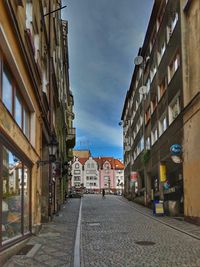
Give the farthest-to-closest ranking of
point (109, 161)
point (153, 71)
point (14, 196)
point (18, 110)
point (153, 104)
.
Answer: point (109, 161), point (153, 104), point (153, 71), point (18, 110), point (14, 196)

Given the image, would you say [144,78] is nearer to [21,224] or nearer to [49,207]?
[49,207]

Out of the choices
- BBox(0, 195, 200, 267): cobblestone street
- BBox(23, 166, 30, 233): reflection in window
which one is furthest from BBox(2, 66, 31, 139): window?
BBox(0, 195, 200, 267): cobblestone street

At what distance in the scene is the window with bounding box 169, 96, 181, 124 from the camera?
25.3 metres

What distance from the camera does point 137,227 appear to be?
19.6 m

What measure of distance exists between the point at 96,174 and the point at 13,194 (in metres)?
128

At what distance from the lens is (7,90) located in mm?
11086

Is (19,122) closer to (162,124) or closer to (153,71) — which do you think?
(162,124)

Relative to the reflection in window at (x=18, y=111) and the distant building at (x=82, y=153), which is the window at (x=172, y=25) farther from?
the distant building at (x=82, y=153)

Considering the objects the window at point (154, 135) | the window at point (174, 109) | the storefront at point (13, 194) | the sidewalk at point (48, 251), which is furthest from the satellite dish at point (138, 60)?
the storefront at point (13, 194)

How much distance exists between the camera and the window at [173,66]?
25.3 meters

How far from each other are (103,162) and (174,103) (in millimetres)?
115413

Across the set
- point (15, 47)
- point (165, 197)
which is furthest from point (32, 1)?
point (165, 197)

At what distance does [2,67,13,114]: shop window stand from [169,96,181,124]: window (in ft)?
48.8

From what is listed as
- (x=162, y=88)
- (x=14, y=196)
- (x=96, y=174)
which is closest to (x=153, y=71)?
(x=162, y=88)
